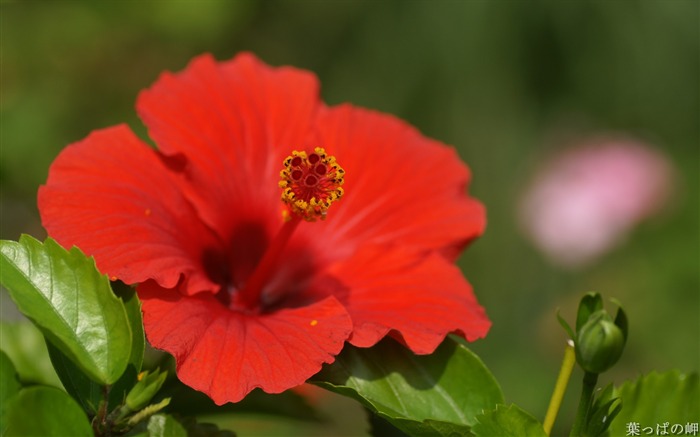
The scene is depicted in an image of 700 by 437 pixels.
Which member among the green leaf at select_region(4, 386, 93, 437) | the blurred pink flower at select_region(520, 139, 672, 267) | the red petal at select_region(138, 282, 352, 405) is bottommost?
the green leaf at select_region(4, 386, 93, 437)

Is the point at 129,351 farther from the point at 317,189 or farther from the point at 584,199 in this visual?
the point at 584,199

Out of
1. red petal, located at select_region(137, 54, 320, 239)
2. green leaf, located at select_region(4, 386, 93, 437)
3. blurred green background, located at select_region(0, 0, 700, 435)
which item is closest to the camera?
green leaf, located at select_region(4, 386, 93, 437)

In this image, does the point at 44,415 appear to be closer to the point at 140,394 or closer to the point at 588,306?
the point at 140,394

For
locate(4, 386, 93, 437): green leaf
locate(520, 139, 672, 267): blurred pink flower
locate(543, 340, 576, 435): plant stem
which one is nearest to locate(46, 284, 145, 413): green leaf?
locate(4, 386, 93, 437): green leaf

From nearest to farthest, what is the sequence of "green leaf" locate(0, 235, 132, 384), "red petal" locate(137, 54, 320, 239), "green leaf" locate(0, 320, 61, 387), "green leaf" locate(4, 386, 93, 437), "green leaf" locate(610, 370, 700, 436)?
"green leaf" locate(4, 386, 93, 437), "green leaf" locate(0, 235, 132, 384), "green leaf" locate(610, 370, 700, 436), "green leaf" locate(0, 320, 61, 387), "red petal" locate(137, 54, 320, 239)

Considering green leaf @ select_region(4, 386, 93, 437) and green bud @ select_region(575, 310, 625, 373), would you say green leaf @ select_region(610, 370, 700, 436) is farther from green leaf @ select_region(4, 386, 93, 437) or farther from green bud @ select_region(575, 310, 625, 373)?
green leaf @ select_region(4, 386, 93, 437)

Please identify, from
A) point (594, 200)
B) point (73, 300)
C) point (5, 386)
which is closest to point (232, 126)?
point (73, 300)

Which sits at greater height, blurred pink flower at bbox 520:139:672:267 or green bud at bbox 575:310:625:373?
blurred pink flower at bbox 520:139:672:267

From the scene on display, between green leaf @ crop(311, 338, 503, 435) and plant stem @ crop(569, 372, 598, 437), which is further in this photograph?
green leaf @ crop(311, 338, 503, 435)
